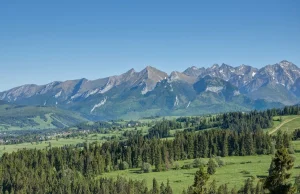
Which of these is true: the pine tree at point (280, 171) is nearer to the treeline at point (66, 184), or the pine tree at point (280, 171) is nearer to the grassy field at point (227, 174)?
the treeline at point (66, 184)

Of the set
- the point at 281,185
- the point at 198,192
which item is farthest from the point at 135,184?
the point at 281,185

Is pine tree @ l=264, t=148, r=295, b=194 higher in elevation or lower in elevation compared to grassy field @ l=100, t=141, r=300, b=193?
higher

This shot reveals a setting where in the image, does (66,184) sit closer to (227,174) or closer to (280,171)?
(227,174)

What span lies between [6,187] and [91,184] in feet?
180

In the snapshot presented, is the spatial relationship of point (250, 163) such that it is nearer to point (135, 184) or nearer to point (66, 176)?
point (135, 184)

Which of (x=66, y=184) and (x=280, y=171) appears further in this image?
(x=66, y=184)

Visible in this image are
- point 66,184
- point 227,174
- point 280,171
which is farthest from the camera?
point 66,184

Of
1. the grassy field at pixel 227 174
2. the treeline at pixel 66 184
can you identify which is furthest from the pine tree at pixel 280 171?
the grassy field at pixel 227 174

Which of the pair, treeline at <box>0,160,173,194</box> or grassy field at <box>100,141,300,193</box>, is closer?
treeline at <box>0,160,173,194</box>

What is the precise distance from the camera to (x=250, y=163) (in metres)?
192

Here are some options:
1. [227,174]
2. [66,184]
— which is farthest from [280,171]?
[66,184]

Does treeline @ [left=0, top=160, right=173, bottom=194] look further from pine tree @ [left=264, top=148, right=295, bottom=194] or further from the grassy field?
pine tree @ [left=264, top=148, right=295, bottom=194]

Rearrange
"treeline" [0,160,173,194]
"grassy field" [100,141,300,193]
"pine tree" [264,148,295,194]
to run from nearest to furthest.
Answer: "pine tree" [264,148,295,194], "treeline" [0,160,173,194], "grassy field" [100,141,300,193]

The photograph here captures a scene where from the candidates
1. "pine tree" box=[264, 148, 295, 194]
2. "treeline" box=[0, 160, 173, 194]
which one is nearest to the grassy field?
"treeline" box=[0, 160, 173, 194]
